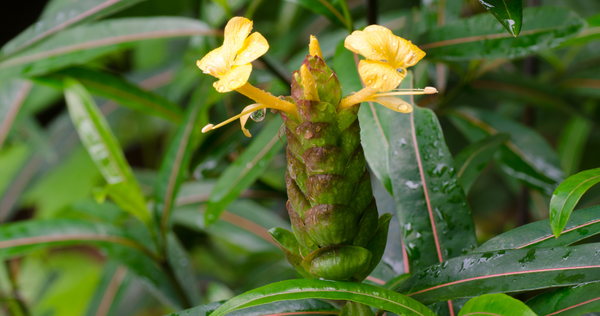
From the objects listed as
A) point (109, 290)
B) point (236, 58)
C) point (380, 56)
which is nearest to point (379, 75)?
point (380, 56)

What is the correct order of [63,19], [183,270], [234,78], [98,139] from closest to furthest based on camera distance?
1. [234,78]
2. [63,19]
3. [98,139]
4. [183,270]

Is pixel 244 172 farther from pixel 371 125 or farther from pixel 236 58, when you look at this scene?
pixel 236 58

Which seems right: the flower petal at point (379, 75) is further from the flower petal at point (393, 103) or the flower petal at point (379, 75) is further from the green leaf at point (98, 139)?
the green leaf at point (98, 139)

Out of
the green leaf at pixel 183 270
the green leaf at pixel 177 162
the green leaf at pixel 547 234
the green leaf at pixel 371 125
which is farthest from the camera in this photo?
the green leaf at pixel 183 270

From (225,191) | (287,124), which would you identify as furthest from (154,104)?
(287,124)

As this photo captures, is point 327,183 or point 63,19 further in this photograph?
point 63,19

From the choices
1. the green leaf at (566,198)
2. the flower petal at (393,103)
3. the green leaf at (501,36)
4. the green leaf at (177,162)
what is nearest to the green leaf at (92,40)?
the green leaf at (177,162)

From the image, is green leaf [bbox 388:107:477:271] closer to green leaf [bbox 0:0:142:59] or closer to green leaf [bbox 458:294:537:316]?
green leaf [bbox 458:294:537:316]

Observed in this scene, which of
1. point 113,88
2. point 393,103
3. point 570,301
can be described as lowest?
point 570,301
